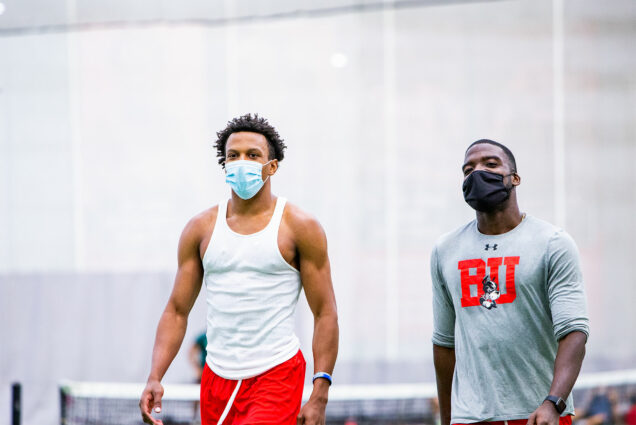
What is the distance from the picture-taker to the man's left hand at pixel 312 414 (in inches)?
163

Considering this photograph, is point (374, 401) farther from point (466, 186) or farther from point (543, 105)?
point (466, 186)

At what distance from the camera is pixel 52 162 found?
32.9ft

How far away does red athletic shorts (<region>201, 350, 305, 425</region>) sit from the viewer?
14.0 feet

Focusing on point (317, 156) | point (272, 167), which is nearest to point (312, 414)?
point (272, 167)

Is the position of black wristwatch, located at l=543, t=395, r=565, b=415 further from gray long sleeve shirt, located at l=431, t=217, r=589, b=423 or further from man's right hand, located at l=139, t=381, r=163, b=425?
man's right hand, located at l=139, t=381, r=163, b=425

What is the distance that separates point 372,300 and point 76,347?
3292 millimetres

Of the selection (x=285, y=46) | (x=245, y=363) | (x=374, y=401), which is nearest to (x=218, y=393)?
(x=245, y=363)

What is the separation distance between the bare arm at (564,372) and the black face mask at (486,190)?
2.22ft

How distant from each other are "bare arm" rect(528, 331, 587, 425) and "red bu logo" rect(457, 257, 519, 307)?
0.32m

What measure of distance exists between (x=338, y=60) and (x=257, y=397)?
6.06m

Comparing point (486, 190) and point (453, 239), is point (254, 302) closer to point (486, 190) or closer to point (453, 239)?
point (453, 239)

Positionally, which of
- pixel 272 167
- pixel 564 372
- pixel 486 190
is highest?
pixel 272 167

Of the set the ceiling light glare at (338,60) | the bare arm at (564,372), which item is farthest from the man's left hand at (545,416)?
the ceiling light glare at (338,60)

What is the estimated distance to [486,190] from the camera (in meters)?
3.99
